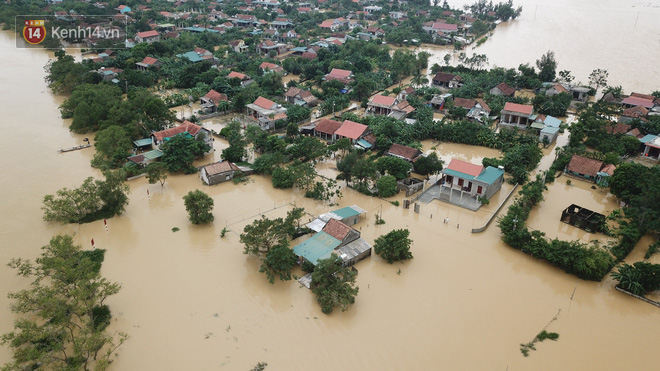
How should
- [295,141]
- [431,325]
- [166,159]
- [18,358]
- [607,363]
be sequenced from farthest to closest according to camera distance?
[295,141], [166,159], [431,325], [607,363], [18,358]

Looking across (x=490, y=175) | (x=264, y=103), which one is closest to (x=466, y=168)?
(x=490, y=175)

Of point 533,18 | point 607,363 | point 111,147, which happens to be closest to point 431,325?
point 607,363

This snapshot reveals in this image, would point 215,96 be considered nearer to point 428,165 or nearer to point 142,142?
point 142,142

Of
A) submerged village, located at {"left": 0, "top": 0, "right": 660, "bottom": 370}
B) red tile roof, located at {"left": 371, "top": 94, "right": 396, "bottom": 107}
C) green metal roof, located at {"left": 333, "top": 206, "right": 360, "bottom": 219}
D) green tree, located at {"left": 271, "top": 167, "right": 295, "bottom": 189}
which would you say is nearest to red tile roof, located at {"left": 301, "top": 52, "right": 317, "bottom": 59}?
submerged village, located at {"left": 0, "top": 0, "right": 660, "bottom": 370}

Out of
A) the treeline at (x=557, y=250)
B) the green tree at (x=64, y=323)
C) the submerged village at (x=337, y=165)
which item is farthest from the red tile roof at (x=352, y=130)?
the green tree at (x=64, y=323)

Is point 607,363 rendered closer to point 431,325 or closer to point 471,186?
point 431,325

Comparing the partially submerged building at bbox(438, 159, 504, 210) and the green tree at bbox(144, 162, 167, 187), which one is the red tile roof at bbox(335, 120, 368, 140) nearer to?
the partially submerged building at bbox(438, 159, 504, 210)
